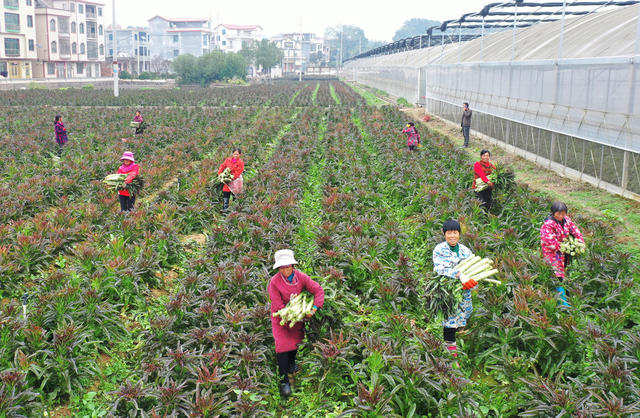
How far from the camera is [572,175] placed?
51.5 ft

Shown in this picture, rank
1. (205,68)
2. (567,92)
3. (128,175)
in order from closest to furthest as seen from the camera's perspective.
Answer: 1. (128,175)
2. (567,92)
3. (205,68)

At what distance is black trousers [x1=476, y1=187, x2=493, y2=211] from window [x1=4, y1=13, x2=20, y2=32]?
7415 centimetres

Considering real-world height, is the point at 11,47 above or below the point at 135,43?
below

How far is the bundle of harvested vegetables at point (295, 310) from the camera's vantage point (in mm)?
5758

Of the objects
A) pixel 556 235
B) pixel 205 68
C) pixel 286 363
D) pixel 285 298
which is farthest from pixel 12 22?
pixel 556 235

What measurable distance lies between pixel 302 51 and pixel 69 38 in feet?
325

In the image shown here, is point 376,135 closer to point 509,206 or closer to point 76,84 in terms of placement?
point 509,206

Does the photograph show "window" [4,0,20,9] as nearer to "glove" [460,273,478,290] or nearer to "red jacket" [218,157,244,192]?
"red jacket" [218,157,244,192]

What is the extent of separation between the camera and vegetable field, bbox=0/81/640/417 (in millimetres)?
5449

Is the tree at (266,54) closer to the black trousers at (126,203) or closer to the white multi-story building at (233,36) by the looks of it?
the white multi-story building at (233,36)

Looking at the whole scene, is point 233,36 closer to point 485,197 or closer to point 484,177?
point 485,197

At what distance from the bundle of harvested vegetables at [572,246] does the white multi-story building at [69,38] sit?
82.6 metres

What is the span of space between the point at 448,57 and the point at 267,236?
26.8m

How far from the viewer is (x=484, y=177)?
11227mm
